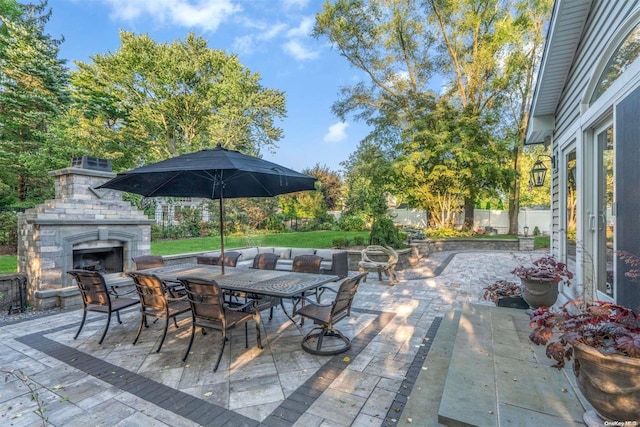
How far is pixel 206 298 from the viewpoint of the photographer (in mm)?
3295

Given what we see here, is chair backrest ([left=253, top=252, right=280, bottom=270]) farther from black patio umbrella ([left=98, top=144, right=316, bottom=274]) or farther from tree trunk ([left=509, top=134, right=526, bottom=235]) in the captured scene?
tree trunk ([left=509, top=134, right=526, bottom=235])

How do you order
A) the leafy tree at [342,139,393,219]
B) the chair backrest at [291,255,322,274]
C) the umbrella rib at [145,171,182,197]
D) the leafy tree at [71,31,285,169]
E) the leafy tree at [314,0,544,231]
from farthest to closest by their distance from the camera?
1. the leafy tree at [71,31,285,169]
2. the leafy tree at [342,139,393,219]
3. the leafy tree at [314,0,544,231]
4. the chair backrest at [291,255,322,274]
5. the umbrella rib at [145,171,182,197]

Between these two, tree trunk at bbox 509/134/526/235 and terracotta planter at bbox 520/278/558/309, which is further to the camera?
tree trunk at bbox 509/134/526/235

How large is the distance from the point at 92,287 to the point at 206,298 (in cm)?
160

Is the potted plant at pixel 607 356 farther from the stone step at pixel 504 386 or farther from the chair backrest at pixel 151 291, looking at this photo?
the chair backrest at pixel 151 291

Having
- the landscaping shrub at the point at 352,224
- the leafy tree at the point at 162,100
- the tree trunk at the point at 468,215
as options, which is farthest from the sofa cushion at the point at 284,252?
the tree trunk at the point at 468,215

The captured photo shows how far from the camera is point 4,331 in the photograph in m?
4.12

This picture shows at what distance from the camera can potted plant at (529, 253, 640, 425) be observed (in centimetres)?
138

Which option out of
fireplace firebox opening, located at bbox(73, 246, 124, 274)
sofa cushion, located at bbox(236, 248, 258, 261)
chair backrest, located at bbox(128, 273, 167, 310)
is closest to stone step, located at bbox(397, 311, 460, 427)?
chair backrest, located at bbox(128, 273, 167, 310)

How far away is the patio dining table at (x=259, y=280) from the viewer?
130 inches

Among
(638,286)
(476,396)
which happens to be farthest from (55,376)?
(638,286)

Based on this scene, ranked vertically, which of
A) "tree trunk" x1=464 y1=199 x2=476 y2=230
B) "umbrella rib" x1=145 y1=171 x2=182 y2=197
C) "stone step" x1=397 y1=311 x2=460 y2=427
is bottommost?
"stone step" x1=397 y1=311 x2=460 y2=427

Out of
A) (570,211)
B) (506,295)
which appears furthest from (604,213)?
(506,295)

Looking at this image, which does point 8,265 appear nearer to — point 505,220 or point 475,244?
point 475,244
